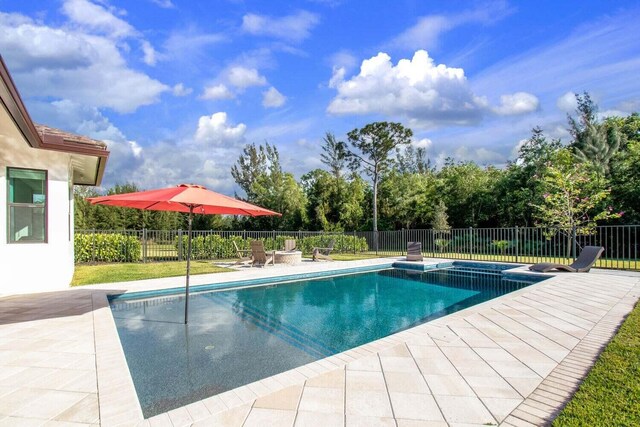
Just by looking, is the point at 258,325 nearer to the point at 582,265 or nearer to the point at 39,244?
the point at 39,244

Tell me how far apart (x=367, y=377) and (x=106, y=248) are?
12959 mm

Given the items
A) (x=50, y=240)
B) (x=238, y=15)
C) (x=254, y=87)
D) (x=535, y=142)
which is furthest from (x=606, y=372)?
(x=535, y=142)

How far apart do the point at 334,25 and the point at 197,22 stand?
443 cm

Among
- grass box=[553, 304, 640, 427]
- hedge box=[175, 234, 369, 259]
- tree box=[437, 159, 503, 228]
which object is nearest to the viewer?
grass box=[553, 304, 640, 427]

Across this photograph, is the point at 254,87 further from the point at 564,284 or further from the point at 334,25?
Result: the point at 564,284

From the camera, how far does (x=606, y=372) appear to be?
3.12 meters

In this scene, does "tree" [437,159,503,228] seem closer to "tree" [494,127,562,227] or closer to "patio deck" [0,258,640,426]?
"tree" [494,127,562,227]

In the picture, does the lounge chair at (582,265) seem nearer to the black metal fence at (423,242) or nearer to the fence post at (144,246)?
the black metal fence at (423,242)

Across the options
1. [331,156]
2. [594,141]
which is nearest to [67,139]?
[331,156]

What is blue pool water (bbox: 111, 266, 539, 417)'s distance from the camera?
3.81 metres

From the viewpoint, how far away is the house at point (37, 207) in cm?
708

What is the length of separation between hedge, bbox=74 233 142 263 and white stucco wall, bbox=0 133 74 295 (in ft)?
17.4

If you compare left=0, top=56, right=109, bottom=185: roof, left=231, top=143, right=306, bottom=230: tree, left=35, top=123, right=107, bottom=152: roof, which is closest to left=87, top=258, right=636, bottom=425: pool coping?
left=0, top=56, right=109, bottom=185: roof

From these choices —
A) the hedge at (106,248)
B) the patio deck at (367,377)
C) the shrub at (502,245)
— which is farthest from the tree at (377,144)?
the patio deck at (367,377)
